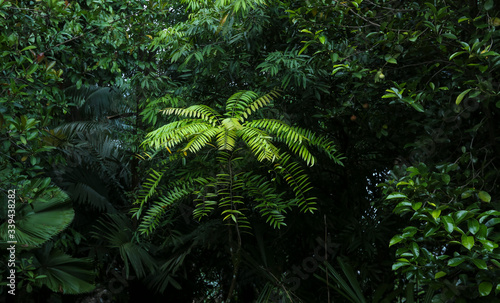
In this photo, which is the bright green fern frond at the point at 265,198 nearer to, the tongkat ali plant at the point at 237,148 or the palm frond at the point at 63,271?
the tongkat ali plant at the point at 237,148

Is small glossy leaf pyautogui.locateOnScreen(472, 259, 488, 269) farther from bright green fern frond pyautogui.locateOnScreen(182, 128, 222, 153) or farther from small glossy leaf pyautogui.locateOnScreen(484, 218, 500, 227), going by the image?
bright green fern frond pyautogui.locateOnScreen(182, 128, 222, 153)

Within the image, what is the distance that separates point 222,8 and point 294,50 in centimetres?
61

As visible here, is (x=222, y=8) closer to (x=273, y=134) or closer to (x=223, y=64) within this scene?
(x=223, y=64)

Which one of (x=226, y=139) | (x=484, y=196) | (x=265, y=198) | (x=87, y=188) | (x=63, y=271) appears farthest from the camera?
(x=87, y=188)

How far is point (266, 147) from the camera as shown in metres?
3.10

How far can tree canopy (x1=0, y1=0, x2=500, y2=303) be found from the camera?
2670 millimetres

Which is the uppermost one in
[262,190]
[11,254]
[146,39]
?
[146,39]

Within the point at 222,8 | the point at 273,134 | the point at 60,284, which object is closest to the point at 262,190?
the point at 273,134

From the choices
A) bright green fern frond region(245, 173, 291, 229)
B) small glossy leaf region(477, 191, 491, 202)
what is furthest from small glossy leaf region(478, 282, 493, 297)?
bright green fern frond region(245, 173, 291, 229)

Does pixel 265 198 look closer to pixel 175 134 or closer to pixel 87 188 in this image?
pixel 175 134

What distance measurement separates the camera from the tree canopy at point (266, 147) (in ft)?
8.76

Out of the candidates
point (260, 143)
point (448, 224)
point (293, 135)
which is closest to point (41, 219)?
point (260, 143)

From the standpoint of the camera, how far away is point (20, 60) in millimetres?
3088

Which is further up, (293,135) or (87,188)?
(87,188)
